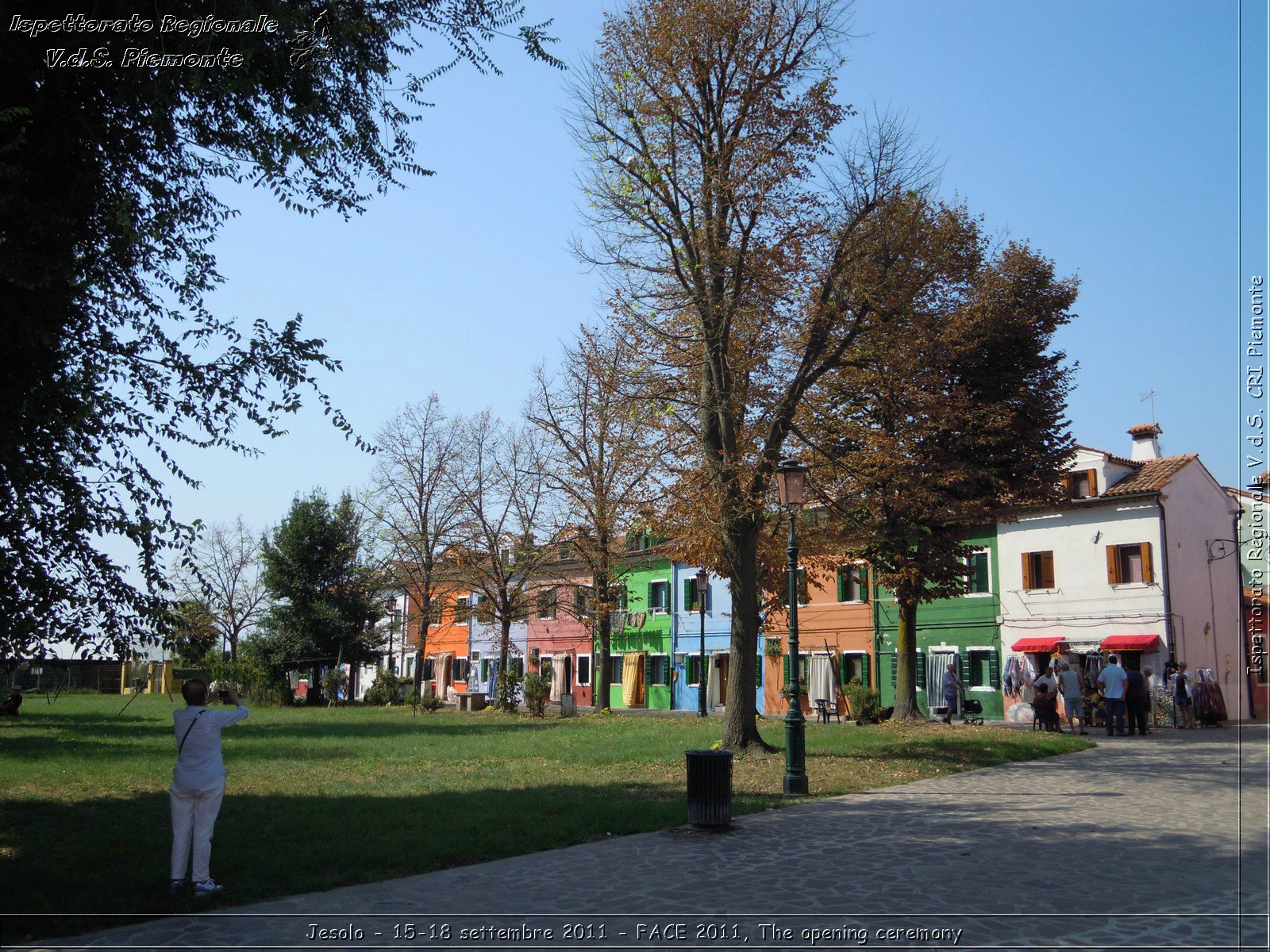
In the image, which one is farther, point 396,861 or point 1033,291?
point 1033,291

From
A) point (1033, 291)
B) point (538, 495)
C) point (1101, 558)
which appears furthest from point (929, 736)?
point (538, 495)

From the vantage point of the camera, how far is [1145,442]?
36.8m

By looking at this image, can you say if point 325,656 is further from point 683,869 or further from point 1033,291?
point 683,869

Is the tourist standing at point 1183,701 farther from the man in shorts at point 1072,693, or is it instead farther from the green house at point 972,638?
the green house at point 972,638

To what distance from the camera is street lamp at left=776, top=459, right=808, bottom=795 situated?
1303 centimetres

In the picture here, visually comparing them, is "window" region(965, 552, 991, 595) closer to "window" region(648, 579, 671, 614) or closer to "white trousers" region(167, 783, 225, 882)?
"window" region(648, 579, 671, 614)

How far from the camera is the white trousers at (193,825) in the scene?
7.52m

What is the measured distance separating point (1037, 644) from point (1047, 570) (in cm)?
281

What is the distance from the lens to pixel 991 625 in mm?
35500

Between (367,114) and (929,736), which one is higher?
(367,114)

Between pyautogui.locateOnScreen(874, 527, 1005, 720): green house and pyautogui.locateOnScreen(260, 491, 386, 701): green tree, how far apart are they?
24878 millimetres

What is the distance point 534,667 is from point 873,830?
4742cm

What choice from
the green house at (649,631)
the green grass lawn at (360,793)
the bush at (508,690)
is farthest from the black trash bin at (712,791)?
the green house at (649,631)

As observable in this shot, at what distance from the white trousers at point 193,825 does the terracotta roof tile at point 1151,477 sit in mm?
31173
